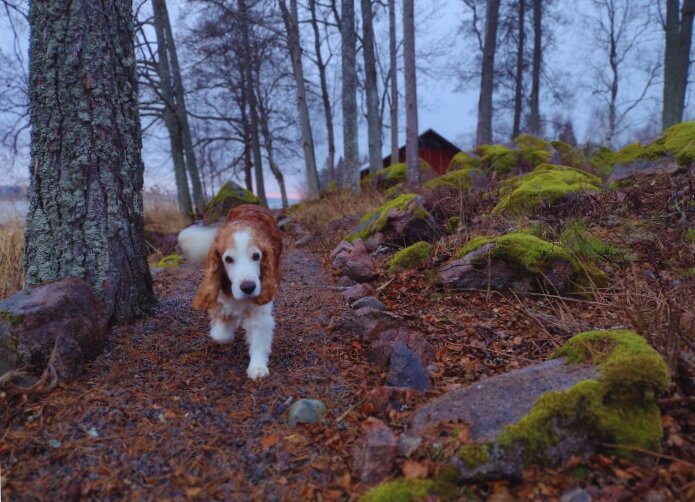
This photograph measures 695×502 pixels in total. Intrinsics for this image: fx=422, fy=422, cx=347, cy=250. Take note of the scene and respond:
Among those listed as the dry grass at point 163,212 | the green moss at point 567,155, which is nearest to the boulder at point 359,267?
the green moss at point 567,155

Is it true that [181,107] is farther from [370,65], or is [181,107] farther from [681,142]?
[681,142]

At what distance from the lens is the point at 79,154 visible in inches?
123

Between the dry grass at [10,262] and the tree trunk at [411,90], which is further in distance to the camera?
the tree trunk at [411,90]

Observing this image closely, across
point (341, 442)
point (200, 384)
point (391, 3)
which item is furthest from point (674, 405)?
point (391, 3)

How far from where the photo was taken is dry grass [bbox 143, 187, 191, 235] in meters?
13.5

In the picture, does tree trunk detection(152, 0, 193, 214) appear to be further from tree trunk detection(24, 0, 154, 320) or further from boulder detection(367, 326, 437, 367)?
boulder detection(367, 326, 437, 367)

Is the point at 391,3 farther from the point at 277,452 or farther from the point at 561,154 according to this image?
the point at 277,452

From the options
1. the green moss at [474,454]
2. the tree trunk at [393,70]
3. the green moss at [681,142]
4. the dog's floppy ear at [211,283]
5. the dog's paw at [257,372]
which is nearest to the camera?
the green moss at [474,454]

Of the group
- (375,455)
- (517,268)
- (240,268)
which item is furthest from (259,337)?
(517,268)

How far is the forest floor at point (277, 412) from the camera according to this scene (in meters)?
1.79

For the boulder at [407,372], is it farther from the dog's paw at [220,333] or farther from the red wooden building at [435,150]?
the red wooden building at [435,150]

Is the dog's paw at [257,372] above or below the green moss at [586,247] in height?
below

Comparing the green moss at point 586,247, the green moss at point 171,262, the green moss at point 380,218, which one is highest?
the green moss at point 380,218

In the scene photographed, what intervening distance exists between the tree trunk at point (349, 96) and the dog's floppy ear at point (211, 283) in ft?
30.4
